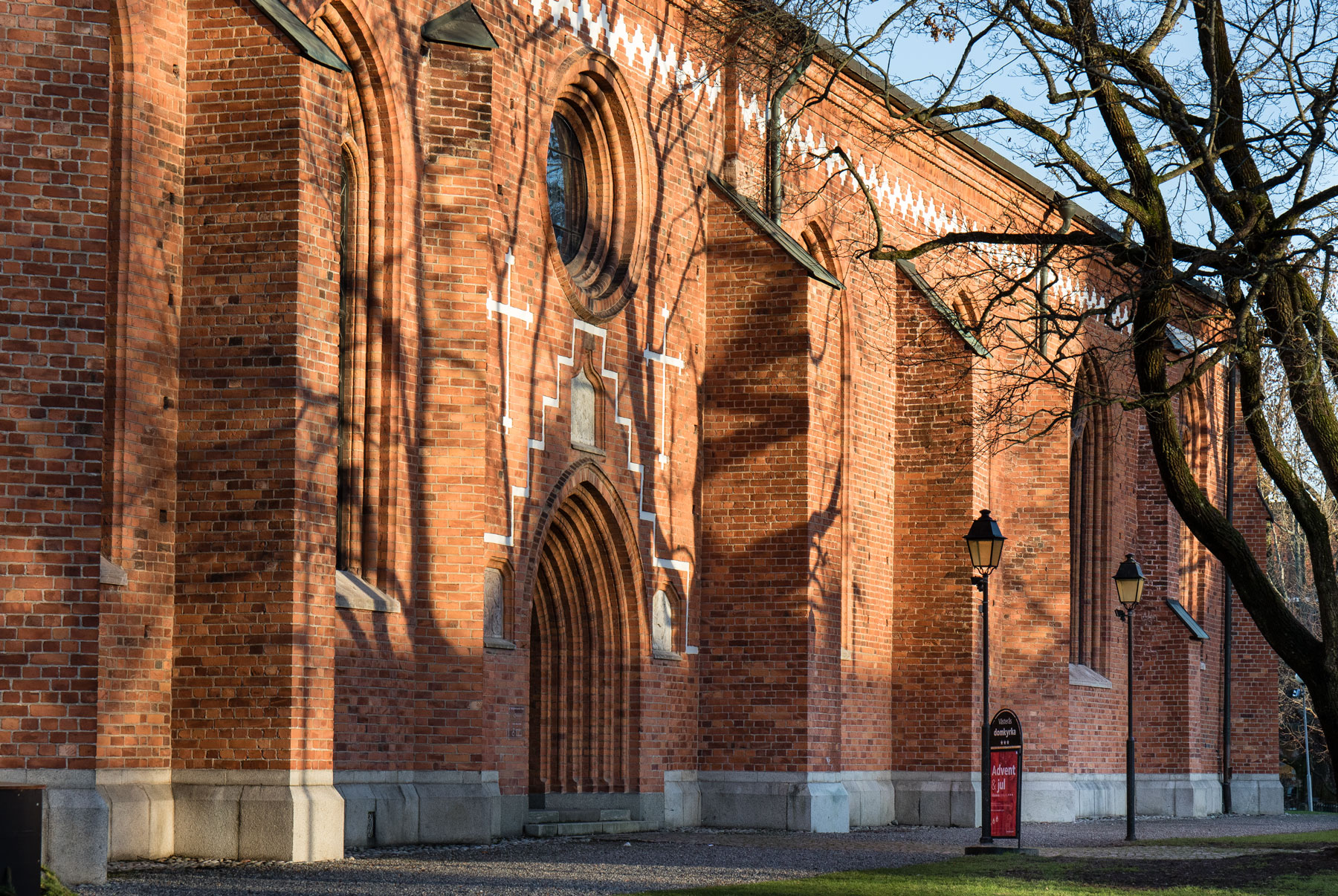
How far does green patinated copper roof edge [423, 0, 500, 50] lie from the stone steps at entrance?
7.21m

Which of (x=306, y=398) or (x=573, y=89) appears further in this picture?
(x=573, y=89)

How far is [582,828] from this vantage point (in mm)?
17828

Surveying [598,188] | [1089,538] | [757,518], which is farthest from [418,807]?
[1089,538]

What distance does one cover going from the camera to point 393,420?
51.3 ft

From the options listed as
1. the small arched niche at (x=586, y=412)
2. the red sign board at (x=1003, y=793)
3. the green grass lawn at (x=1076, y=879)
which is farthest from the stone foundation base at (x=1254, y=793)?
the small arched niche at (x=586, y=412)

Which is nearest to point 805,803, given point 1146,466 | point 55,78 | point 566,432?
point 566,432

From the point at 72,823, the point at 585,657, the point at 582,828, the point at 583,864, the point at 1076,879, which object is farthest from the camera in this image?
the point at 585,657

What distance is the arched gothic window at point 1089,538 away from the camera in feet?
106

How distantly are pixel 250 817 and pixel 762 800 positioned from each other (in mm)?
8524

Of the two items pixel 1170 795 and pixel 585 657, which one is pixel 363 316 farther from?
pixel 1170 795

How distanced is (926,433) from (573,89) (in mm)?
8737

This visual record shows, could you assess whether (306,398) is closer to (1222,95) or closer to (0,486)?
(0,486)

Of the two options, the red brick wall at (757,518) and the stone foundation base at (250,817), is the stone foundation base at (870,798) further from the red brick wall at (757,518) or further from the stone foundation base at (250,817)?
the stone foundation base at (250,817)

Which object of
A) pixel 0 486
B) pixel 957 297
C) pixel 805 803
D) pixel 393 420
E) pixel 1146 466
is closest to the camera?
pixel 0 486
